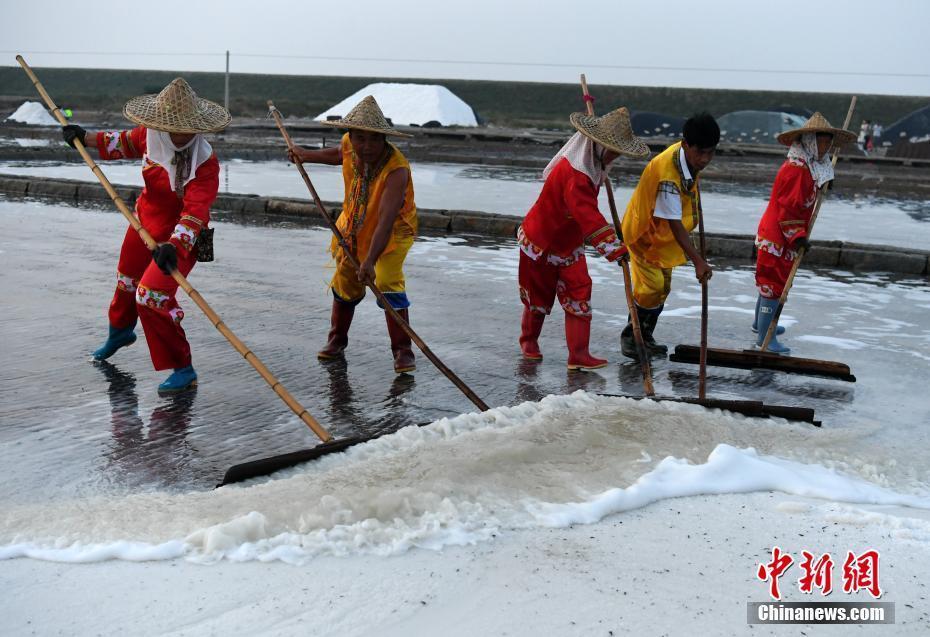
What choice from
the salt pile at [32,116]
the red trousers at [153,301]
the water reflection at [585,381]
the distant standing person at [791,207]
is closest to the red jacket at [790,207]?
the distant standing person at [791,207]

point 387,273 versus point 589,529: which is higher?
point 387,273

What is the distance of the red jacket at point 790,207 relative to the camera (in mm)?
5922

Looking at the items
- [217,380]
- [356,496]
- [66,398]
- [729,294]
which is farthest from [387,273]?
[729,294]

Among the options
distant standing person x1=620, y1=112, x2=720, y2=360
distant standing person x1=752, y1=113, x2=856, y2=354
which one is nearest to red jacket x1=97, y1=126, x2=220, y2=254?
distant standing person x1=620, y1=112, x2=720, y2=360

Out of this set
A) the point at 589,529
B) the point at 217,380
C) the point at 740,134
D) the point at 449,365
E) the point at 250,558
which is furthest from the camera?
the point at 740,134

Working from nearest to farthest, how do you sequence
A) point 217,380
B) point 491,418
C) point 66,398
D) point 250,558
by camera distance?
1. point 250,558
2. point 491,418
3. point 66,398
4. point 217,380

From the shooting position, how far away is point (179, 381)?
15.8 feet

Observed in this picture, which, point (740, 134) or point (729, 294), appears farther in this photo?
point (740, 134)

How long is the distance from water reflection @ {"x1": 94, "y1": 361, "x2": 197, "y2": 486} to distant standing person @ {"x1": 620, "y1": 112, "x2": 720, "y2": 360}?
262 centimetres

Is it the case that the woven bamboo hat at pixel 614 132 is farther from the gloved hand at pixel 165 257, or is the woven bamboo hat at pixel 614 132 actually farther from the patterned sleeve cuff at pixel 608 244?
the gloved hand at pixel 165 257

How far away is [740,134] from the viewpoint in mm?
34250

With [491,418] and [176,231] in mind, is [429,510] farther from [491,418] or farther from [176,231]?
[176,231]

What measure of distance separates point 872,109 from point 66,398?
165 ft

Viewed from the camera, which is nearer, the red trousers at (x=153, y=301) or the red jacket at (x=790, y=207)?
the red trousers at (x=153, y=301)
